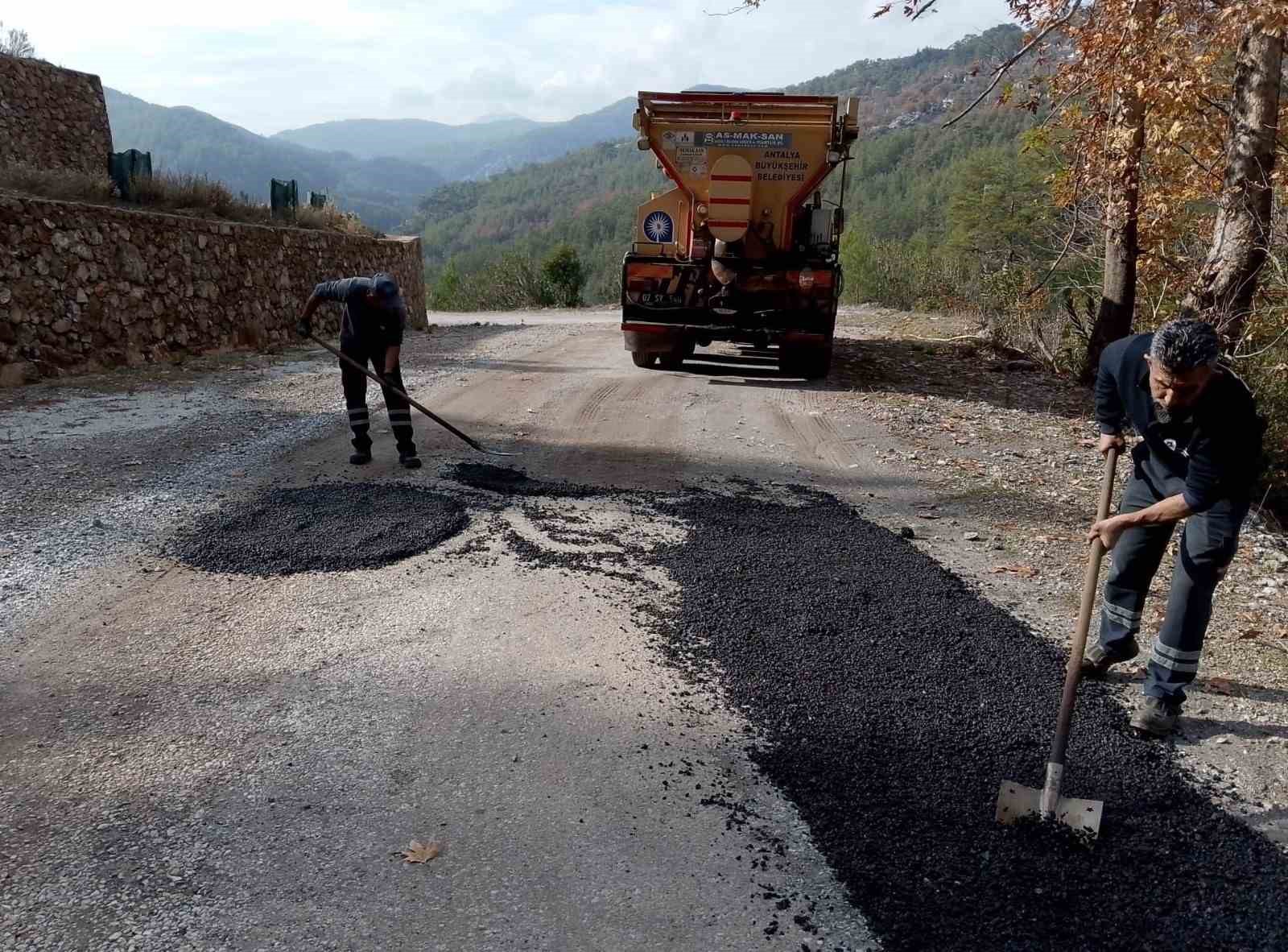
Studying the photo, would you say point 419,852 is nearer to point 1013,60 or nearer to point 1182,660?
point 1182,660

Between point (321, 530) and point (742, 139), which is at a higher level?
point (742, 139)

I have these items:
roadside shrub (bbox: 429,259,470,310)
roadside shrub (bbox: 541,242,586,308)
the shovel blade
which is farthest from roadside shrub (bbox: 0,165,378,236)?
roadside shrub (bbox: 429,259,470,310)

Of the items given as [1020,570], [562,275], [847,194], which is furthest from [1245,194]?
[847,194]

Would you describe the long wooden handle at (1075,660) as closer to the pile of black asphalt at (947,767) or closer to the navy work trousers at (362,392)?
the pile of black asphalt at (947,767)

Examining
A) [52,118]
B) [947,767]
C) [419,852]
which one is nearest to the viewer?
[419,852]

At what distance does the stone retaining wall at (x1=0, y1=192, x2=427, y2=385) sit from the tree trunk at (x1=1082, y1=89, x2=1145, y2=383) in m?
10.3

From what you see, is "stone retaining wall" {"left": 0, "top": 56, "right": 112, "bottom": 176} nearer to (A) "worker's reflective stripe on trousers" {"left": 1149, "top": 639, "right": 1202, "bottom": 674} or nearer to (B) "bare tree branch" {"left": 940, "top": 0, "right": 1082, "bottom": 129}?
(B) "bare tree branch" {"left": 940, "top": 0, "right": 1082, "bottom": 129}

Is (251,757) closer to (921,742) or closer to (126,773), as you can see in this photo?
(126,773)

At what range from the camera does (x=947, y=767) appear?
292 cm

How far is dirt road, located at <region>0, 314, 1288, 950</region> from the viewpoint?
2236 mm

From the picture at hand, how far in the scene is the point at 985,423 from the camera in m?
8.54

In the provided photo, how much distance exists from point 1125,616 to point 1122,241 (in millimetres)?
7678

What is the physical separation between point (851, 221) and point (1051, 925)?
76610 mm

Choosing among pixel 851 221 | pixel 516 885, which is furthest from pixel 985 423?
pixel 851 221
